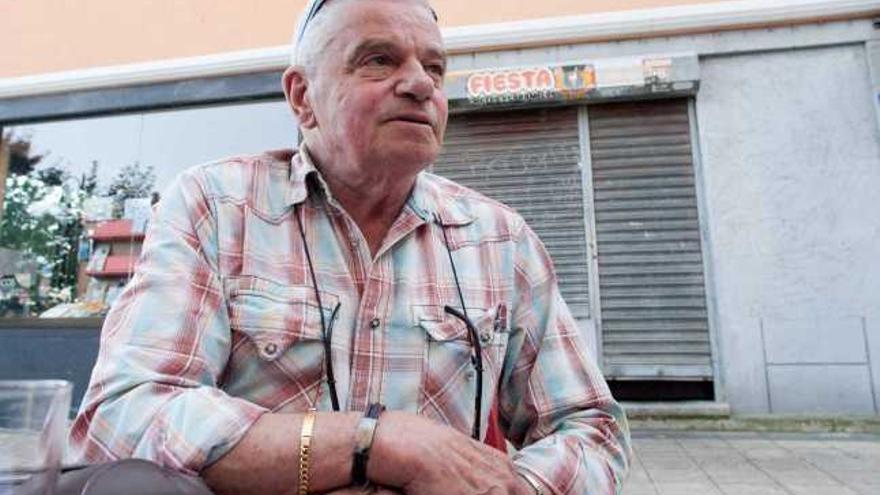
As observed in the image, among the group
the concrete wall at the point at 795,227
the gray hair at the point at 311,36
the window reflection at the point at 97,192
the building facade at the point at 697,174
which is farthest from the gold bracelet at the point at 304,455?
the window reflection at the point at 97,192

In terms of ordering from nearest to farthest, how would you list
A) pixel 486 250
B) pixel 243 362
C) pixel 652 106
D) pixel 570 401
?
pixel 243 362 → pixel 570 401 → pixel 486 250 → pixel 652 106

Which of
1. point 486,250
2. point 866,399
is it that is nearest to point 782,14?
point 866,399

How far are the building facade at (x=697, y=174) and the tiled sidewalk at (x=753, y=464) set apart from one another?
0.49m

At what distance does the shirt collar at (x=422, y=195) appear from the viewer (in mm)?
1474

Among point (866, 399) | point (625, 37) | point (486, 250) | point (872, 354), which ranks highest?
point (625, 37)

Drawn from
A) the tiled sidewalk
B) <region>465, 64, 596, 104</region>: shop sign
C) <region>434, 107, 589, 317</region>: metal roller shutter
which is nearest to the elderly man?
the tiled sidewalk

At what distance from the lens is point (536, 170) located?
5.77m

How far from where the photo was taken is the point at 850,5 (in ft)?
17.4

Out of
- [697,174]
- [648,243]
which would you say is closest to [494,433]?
[648,243]

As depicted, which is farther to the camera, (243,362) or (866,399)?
(866,399)

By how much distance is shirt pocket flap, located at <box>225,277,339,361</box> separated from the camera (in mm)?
1237

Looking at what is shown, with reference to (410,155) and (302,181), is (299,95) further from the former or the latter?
(410,155)

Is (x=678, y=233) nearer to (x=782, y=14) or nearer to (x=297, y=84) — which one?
(x=782, y=14)

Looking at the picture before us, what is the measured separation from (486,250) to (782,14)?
17.5 ft
